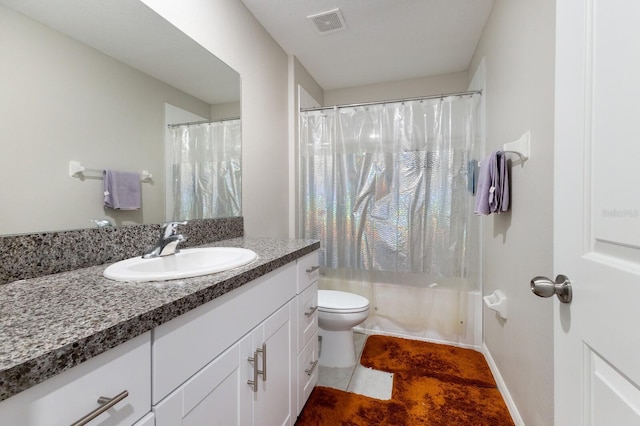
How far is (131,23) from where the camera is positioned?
→ 42.4 inches

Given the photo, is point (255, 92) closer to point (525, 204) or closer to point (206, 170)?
Answer: point (206, 170)

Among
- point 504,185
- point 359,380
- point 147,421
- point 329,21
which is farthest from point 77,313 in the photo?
point 329,21

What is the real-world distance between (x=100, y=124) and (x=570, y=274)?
4.80ft

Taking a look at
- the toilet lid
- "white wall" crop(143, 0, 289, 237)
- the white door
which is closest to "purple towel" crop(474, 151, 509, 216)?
the white door

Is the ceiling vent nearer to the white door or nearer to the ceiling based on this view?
the ceiling

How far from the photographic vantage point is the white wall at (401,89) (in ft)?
8.20

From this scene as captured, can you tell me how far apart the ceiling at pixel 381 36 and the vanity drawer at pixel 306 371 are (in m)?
2.01

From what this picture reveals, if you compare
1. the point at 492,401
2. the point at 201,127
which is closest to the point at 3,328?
the point at 201,127

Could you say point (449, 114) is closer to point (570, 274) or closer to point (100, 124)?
point (570, 274)

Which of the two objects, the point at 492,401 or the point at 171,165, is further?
the point at 492,401

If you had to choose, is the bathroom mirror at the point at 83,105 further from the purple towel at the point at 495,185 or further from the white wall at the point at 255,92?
the purple towel at the point at 495,185

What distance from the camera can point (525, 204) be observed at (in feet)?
4.04

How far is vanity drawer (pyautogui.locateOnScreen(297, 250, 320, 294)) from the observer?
1.28 meters

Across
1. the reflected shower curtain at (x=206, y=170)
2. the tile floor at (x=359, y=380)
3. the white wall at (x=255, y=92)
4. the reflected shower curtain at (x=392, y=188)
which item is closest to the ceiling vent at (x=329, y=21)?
the white wall at (x=255, y=92)
